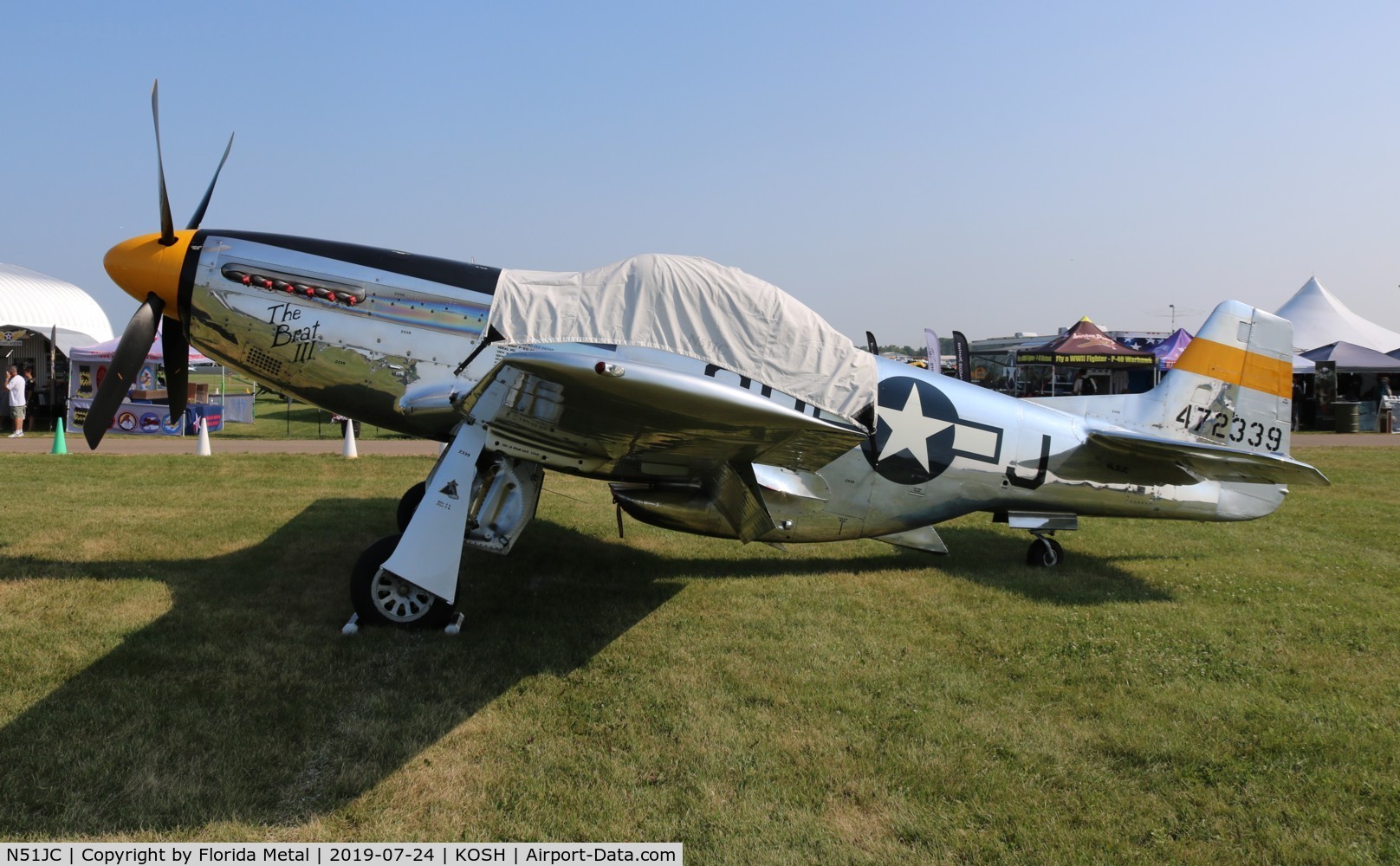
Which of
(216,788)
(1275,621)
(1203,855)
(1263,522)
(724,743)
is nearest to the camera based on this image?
(1203,855)

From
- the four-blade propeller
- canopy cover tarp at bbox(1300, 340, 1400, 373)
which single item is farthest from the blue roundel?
canopy cover tarp at bbox(1300, 340, 1400, 373)

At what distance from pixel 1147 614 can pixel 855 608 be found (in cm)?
229

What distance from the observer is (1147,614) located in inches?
253

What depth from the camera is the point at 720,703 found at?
4.60 metres

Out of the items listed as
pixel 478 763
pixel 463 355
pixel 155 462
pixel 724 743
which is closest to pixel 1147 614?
pixel 724 743

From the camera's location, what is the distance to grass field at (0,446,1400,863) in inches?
135

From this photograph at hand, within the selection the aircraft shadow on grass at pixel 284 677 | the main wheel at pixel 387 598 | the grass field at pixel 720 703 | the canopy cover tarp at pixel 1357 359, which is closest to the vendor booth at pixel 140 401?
the grass field at pixel 720 703

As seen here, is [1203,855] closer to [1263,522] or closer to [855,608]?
[855,608]

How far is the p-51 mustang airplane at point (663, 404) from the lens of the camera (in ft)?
16.5

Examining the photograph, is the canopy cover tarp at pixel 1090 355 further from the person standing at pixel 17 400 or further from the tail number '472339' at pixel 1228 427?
the person standing at pixel 17 400

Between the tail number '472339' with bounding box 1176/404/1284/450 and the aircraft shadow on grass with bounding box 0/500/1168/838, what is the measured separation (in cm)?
183

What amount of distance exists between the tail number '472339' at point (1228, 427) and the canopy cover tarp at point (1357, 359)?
24697mm

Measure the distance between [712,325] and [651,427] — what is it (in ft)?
3.68

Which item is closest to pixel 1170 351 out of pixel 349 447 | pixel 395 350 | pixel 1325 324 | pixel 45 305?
pixel 1325 324
